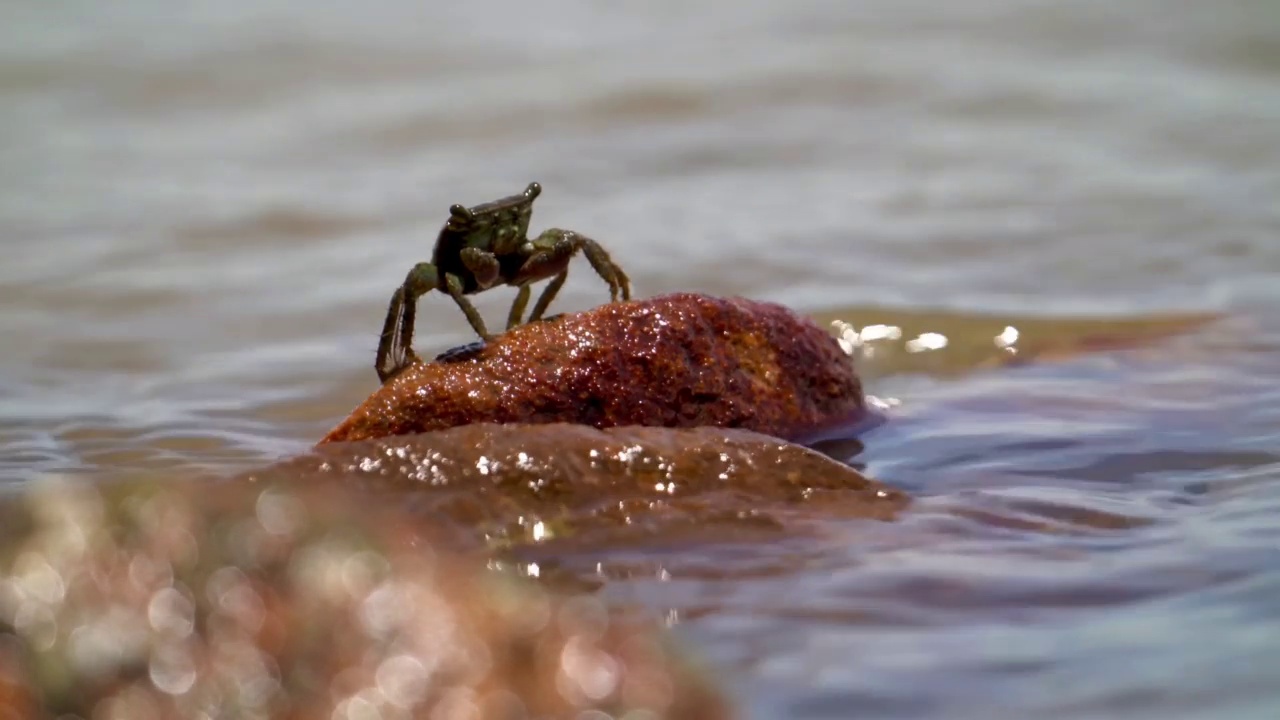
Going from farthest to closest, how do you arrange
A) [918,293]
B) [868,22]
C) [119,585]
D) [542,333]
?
[868,22]
[918,293]
[542,333]
[119,585]

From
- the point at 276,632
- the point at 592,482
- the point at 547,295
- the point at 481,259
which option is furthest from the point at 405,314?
the point at 276,632

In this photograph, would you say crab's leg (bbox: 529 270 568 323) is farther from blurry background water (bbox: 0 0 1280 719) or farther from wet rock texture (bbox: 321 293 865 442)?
A: blurry background water (bbox: 0 0 1280 719)

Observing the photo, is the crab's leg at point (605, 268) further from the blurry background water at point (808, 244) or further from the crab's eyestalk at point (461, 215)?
the blurry background water at point (808, 244)

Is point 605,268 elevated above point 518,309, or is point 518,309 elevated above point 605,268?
point 605,268

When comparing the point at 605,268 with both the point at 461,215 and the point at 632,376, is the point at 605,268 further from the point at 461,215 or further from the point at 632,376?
the point at 461,215

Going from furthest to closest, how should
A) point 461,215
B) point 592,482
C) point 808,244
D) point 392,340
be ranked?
point 808,244
point 392,340
point 461,215
point 592,482

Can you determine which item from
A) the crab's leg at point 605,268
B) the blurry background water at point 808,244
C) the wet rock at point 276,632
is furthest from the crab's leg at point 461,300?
the wet rock at point 276,632

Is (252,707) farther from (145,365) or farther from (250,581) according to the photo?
(145,365)

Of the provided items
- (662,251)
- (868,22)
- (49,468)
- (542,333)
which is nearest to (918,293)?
(662,251)
